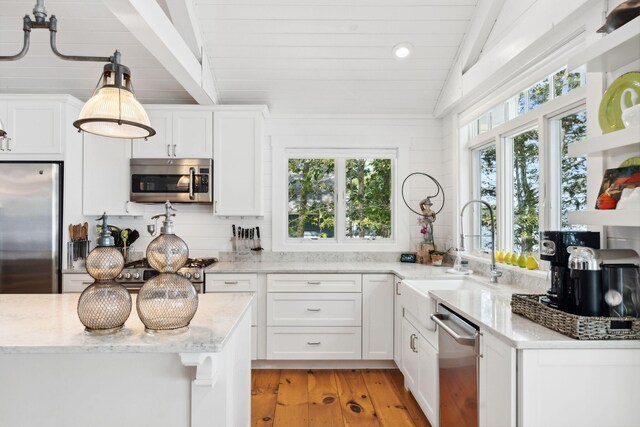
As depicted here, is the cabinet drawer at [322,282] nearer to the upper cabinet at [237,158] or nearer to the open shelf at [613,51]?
the upper cabinet at [237,158]

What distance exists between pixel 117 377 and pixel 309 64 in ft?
8.86

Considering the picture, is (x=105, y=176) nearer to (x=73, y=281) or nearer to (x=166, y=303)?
(x=73, y=281)

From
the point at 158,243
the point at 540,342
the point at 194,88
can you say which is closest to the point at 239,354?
the point at 158,243

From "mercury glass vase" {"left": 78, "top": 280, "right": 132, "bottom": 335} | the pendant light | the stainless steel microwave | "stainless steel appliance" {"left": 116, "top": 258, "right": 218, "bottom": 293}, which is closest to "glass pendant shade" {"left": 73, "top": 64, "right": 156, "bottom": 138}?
the pendant light

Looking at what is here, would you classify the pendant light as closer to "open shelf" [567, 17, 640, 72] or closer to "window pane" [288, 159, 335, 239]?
"open shelf" [567, 17, 640, 72]

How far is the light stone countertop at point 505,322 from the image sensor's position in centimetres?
135

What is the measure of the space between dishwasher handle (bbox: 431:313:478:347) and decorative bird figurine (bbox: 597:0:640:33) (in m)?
1.37

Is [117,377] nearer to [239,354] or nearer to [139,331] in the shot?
[139,331]

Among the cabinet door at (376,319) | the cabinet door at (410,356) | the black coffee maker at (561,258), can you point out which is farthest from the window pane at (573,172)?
the cabinet door at (376,319)

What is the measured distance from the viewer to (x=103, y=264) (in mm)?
1293

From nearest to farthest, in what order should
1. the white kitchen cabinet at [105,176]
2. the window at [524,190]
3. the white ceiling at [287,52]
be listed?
the window at [524,190]
the white ceiling at [287,52]
the white kitchen cabinet at [105,176]

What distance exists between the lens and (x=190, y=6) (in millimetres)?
2744

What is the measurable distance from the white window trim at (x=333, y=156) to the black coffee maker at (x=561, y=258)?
219 centimetres

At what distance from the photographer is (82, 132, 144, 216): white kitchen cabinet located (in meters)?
3.41
